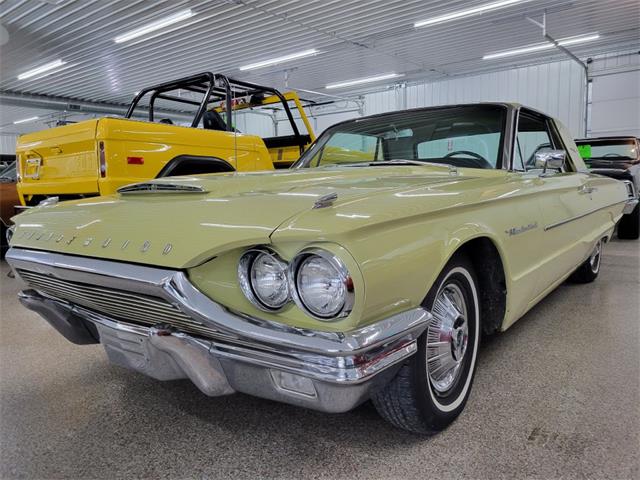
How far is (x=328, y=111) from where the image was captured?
687 inches

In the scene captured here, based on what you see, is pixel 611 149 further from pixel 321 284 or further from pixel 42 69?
pixel 42 69

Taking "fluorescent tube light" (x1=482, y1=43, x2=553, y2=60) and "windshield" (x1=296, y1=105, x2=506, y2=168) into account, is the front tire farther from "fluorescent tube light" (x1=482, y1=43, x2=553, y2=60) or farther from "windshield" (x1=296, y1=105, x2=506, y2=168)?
"fluorescent tube light" (x1=482, y1=43, x2=553, y2=60)

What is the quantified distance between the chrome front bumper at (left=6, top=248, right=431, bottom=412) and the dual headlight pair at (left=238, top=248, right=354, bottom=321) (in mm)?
64

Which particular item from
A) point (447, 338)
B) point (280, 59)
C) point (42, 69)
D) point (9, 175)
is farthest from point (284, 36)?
point (447, 338)

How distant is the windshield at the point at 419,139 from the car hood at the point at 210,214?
429 mm

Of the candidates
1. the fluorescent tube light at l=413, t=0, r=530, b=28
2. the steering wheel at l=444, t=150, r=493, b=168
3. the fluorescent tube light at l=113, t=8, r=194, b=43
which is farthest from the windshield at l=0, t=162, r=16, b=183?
the fluorescent tube light at l=413, t=0, r=530, b=28

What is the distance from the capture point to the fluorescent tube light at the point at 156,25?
27.9ft

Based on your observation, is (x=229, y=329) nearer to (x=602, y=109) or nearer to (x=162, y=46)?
(x=162, y=46)

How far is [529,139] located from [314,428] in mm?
2362

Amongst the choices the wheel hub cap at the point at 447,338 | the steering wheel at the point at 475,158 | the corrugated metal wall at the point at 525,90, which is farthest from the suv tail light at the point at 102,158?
the corrugated metal wall at the point at 525,90

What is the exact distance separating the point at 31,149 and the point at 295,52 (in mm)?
7645

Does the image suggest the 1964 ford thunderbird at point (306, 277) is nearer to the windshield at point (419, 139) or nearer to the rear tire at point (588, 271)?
the windshield at point (419, 139)

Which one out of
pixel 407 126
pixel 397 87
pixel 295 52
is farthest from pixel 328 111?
pixel 407 126

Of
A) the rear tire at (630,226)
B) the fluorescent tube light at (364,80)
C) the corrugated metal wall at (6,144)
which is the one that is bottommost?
the rear tire at (630,226)
